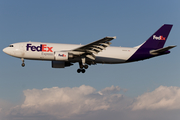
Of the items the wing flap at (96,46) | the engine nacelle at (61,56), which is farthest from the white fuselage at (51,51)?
the wing flap at (96,46)

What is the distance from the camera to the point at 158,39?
44344 millimetres

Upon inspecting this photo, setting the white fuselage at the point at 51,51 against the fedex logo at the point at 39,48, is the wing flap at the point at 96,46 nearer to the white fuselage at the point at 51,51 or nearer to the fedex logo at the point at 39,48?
the white fuselage at the point at 51,51

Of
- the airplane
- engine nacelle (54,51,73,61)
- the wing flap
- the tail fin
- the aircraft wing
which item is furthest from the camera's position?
the tail fin

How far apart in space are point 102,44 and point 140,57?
6999mm

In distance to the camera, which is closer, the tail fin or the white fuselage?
the white fuselage

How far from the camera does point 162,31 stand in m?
44.9

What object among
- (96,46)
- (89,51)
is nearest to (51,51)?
(89,51)

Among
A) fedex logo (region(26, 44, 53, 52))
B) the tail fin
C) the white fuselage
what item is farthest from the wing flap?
the tail fin

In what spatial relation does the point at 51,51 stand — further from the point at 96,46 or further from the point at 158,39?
the point at 158,39

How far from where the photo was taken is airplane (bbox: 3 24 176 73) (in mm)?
39741

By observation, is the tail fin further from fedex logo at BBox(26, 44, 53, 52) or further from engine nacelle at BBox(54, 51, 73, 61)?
fedex logo at BBox(26, 44, 53, 52)

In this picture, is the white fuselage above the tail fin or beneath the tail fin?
beneath

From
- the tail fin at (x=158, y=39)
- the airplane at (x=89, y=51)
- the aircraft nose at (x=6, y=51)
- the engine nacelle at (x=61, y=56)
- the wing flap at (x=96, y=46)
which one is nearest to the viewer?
the wing flap at (x=96, y=46)

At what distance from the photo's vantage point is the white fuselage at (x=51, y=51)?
1569 inches
